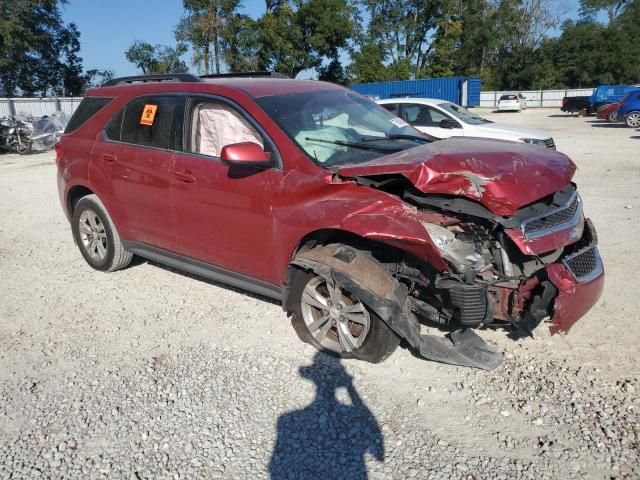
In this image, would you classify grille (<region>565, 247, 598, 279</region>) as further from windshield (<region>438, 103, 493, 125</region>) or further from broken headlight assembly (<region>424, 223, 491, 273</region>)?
windshield (<region>438, 103, 493, 125</region>)

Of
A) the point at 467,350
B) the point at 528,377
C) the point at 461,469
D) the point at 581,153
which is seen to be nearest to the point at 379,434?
the point at 461,469

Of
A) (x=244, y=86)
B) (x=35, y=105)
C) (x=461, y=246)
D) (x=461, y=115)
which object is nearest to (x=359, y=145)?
(x=244, y=86)

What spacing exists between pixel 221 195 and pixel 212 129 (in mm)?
715

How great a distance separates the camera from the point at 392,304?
3.31 metres

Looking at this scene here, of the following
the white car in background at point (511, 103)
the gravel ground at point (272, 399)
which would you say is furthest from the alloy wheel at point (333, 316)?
the white car in background at point (511, 103)

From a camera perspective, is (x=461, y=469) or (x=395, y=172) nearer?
(x=461, y=469)

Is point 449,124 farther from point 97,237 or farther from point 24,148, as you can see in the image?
point 24,148

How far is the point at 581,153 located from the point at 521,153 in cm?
1244

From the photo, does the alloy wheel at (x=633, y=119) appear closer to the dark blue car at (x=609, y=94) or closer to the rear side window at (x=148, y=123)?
the dark blue car at (x=609, y=94)

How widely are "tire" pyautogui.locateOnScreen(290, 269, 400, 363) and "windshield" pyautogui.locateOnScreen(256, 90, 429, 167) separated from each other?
2.73 ft

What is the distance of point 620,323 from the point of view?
13.4 ft

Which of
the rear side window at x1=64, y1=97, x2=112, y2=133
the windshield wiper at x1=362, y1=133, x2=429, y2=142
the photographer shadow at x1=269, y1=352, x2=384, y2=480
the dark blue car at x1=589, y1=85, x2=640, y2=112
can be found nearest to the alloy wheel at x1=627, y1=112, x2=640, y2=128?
the dark blue car at x1=589, y1=85, x2=640, y2=112

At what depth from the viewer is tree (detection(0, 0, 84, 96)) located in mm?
39312

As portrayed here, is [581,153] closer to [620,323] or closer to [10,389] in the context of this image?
[620,323]
